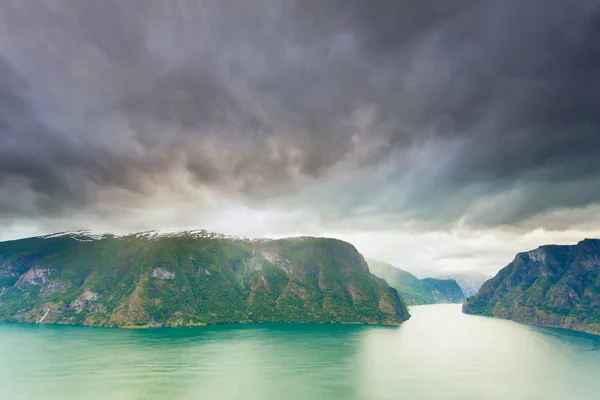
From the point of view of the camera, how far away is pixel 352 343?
156 metres

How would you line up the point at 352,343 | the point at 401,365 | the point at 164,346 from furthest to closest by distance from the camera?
the point at 352,343 < the point at 164,346 < the point at 401,365

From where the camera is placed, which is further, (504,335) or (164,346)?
(504,335)

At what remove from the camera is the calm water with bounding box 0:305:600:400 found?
3189 inches

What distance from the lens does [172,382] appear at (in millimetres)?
86750

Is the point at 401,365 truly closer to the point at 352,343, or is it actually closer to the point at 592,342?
the point at 352,343

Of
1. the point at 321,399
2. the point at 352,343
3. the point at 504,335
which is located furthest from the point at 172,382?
the point at 504,335

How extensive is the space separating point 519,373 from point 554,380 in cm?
907

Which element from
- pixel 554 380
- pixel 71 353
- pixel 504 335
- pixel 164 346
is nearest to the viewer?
pixel 554 380

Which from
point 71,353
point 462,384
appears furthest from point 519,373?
point 71,353

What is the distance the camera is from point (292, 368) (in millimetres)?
102750

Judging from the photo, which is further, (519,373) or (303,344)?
(303,344)

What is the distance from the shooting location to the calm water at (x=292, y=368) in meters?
81.0

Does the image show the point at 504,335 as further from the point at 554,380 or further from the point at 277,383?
the point at 277,383

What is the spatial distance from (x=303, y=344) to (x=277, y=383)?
64374 millimetres
